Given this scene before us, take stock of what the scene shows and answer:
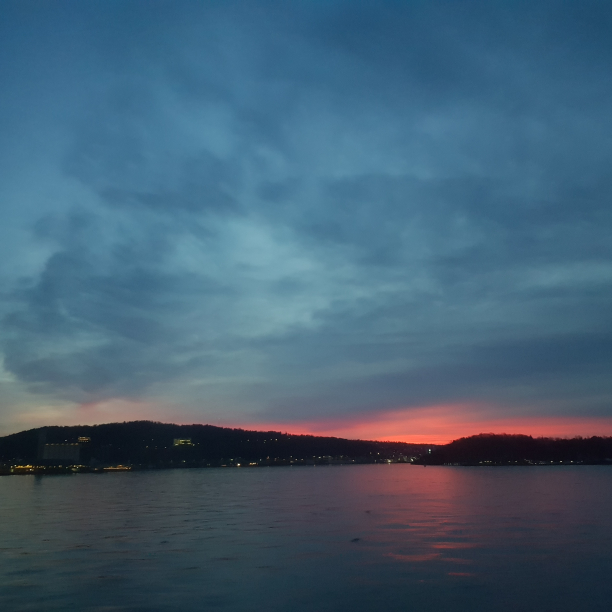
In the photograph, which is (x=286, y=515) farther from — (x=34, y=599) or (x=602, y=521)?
(x=34, y=599)

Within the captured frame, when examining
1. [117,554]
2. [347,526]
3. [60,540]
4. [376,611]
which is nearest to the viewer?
[376,611]

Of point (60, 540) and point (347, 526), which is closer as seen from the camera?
point (60, 540)

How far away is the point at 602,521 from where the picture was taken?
47875 millimetres

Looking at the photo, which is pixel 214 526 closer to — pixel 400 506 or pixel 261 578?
pixel 261 578

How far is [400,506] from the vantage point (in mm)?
64125

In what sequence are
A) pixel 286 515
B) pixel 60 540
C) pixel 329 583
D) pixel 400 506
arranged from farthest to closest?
pixel 400 506 < pixel 286 515 < pixel 60 540 < pixel 329 583

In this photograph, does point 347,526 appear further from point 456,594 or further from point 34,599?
point 34,599

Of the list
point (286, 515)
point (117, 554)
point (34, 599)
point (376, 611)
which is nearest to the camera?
point (376, 611)

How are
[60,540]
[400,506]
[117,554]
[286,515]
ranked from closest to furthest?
Result: [117,554] < [60,540] < [286,515] < [400,506]

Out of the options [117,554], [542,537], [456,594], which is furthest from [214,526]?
[456,594]

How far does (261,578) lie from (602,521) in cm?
3336

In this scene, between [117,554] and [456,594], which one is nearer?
[456,594]

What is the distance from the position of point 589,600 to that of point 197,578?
51.8 ft

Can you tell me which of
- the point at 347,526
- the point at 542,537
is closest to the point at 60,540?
the point at 347,526
